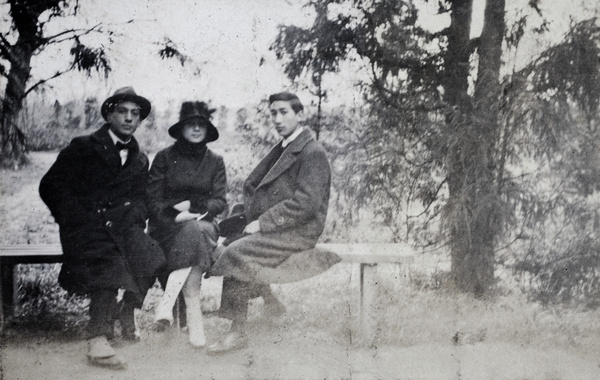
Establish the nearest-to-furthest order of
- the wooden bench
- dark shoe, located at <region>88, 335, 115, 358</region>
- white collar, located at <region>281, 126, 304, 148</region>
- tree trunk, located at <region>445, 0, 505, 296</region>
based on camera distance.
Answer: dark shoe, located at <region>88, 335, 115, 358</region> → the wooden bench → white collar, located at <region>281, 126, 304, 148</region> → tree trunk, located at <region>445, 0, 505, 296</region>

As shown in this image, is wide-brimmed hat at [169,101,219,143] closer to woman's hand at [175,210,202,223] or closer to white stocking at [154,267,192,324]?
woman's hand at [175,210,202,223]

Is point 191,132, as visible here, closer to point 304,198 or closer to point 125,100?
point 125,100

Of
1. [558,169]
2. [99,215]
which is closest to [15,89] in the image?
[99,215]

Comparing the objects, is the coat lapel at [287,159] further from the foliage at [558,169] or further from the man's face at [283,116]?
the foliage at [558,169]

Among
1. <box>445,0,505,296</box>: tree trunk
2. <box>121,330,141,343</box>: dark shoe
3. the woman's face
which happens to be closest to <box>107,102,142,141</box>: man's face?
the woman's face

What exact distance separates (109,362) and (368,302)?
212cm

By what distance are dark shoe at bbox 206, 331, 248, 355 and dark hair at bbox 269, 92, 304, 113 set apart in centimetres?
192

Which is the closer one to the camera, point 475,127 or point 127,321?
point 127,321

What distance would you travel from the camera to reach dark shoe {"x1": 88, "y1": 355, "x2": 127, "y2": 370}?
462 cm

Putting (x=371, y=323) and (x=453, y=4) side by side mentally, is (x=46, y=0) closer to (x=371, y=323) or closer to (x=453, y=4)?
(x=453, y=4)

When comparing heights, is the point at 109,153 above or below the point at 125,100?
below

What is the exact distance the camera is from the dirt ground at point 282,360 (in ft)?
15.4

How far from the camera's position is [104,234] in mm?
4637

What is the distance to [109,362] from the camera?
4.62 m
